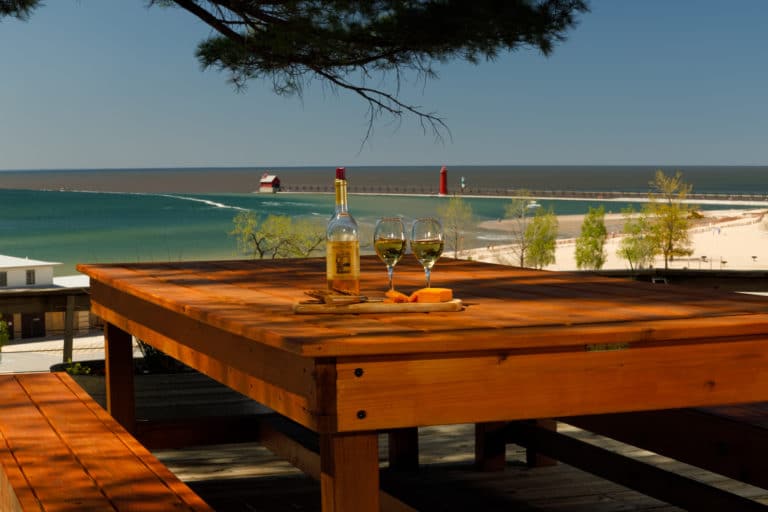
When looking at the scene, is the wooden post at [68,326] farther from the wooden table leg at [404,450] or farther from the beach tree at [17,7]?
the beach tree at [17,7]

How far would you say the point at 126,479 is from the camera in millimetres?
2197

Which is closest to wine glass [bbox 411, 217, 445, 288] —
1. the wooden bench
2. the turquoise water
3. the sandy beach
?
the wooden bench

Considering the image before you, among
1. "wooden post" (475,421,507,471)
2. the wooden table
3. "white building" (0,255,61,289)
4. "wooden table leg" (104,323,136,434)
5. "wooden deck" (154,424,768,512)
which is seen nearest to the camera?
the wooden table

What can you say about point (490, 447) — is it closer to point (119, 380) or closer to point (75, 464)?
point (119, 380)

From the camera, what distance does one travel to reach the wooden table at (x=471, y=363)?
1.61 metres

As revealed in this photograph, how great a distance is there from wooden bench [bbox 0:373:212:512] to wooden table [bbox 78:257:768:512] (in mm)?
283

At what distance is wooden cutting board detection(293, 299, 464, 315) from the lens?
1.95 m

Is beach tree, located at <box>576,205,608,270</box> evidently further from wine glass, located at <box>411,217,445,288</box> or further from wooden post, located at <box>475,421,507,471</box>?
wine glass, located at <box>411,217,445,288</box>

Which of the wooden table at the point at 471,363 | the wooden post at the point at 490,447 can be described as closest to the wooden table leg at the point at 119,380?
the wooden post at the point at 490,447

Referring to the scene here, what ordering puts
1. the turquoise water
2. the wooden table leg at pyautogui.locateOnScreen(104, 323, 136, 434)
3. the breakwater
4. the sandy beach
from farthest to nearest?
the breakwater → the turquoise water → the sandy beach → the wooden table leg at pyautogui.locateOnScreen(104, 323, 136, 434)

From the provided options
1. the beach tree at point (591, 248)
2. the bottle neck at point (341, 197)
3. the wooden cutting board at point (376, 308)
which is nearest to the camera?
the wooden cutting board at point (376, 308)

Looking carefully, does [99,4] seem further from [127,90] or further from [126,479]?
[126,479]

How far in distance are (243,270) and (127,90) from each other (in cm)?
7746

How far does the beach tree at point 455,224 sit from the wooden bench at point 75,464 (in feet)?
130
